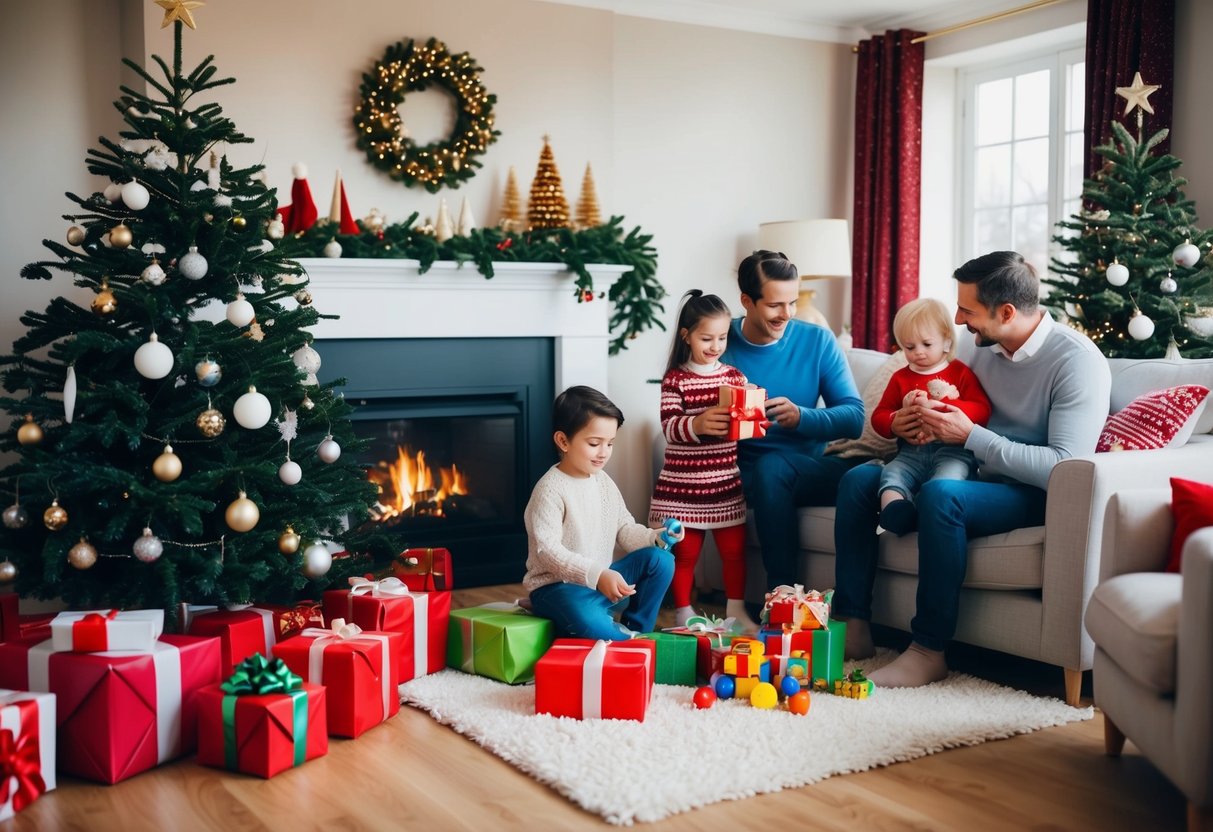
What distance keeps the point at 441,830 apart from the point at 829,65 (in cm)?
465

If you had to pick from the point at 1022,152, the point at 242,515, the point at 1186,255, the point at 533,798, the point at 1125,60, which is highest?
the point at 1125,60

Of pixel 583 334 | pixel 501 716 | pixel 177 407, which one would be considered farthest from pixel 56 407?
pixel 583 334

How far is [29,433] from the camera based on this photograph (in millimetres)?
2545

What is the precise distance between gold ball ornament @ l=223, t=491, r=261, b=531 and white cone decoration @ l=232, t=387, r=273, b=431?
174 mm

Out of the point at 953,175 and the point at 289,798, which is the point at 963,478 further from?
the point at 953,175

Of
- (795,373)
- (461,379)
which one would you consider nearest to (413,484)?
(461,379)

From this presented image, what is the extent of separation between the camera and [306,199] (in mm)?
3885

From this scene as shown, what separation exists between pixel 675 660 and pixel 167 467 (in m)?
1.31

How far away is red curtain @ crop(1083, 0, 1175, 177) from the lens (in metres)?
4.45

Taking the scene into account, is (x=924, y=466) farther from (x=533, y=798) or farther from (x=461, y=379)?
(x=461, y=379)

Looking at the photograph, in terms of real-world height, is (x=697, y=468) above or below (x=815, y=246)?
below

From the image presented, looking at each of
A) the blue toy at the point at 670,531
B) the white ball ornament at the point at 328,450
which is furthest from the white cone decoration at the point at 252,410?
the blue toy at the point at 670,531

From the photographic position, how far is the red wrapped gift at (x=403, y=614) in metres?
2.88

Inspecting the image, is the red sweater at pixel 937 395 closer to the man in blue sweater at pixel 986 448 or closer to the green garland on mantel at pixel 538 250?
the man in blue sweater at pixel 986 448
